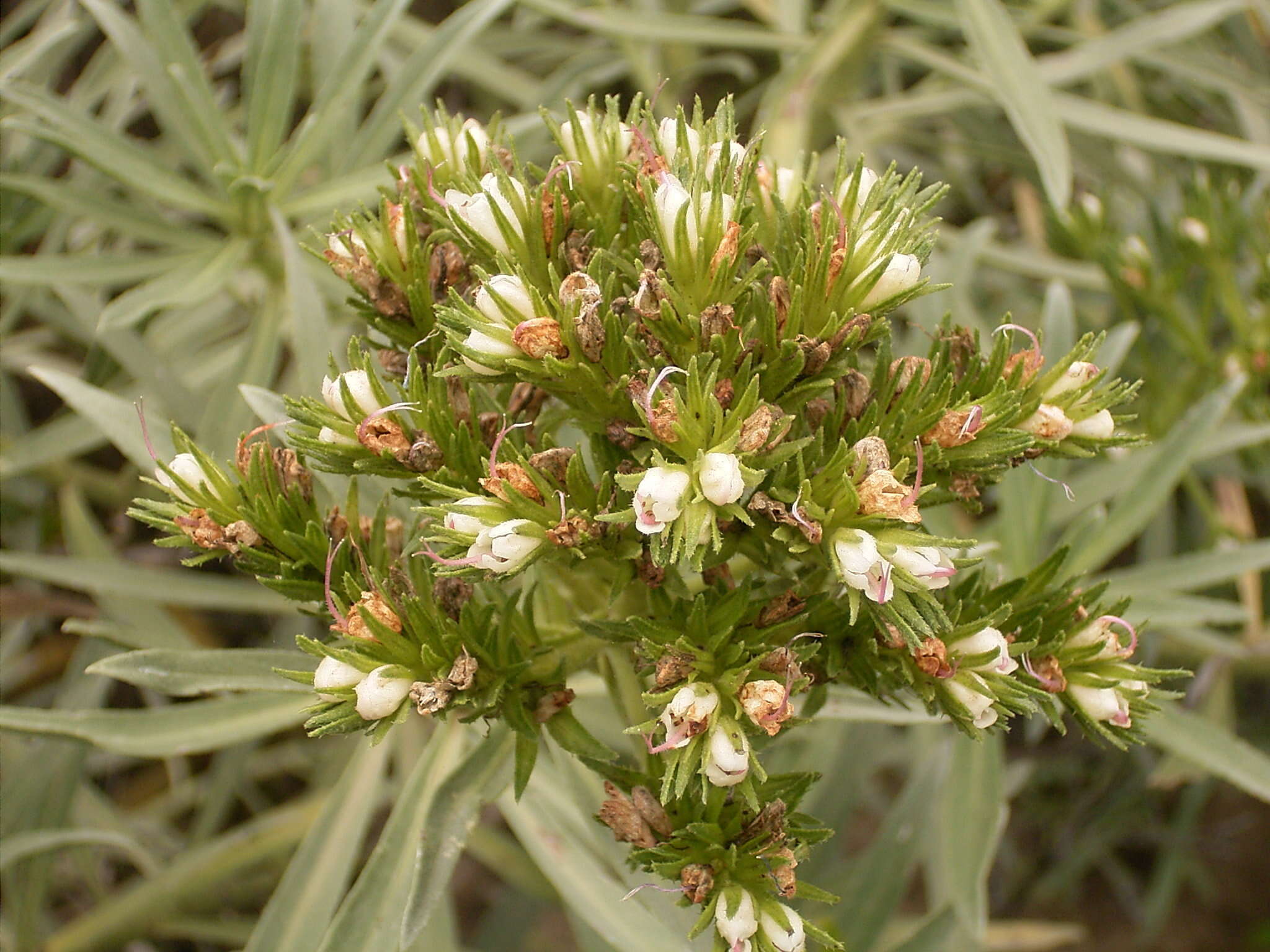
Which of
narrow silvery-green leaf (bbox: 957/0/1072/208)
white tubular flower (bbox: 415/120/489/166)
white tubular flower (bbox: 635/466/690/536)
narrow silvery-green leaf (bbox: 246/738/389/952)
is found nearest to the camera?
white tubular flower (bbox: 635/466/690/536)

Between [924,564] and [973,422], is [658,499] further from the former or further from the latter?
[973,422]

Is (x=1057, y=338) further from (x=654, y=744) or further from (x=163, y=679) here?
(x=163, y=679)

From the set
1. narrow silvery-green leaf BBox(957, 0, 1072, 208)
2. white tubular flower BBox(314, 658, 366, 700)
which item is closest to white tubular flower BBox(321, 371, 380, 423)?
white tubular flower BBox(314, 658, 366, 700)

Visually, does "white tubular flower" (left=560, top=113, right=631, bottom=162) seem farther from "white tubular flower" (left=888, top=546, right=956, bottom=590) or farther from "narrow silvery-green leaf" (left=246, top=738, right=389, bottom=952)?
"narrow silvery-green leaf" (left=246, top=738, right=389, bottom=952)

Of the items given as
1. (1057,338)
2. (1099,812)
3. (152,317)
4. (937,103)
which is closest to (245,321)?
(152,317)

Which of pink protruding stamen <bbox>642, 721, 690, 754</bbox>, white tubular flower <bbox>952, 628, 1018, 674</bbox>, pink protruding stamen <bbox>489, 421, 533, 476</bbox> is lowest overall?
white tubular flower <bbox>952, 628, 1018, 674</bbox>

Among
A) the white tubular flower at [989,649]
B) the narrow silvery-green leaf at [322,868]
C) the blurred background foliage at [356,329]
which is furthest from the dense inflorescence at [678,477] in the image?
the narrow silvery-green leaf at [322,868]

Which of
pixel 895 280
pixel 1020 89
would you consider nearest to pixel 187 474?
pixel 895 280
